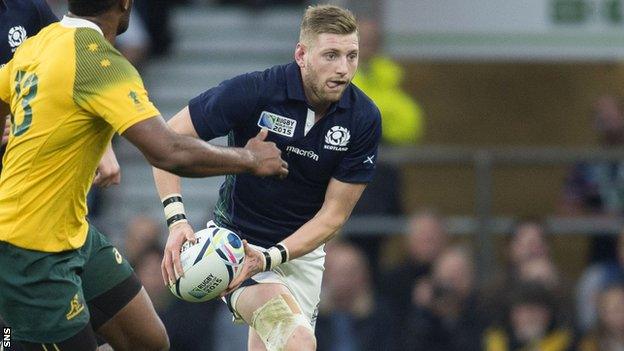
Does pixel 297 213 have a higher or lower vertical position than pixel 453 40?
higher

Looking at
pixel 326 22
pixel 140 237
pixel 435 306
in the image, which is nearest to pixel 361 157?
pixel 326 22

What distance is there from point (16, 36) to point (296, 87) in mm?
1452

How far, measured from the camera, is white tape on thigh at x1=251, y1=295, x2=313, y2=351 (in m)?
7.27

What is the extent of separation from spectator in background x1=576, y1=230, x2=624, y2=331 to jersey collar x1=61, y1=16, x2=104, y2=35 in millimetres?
6236

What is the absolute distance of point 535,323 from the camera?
1112 cm

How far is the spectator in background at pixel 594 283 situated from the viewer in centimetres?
1169

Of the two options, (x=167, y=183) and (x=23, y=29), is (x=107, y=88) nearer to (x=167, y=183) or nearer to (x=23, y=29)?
(x=167, y=183)

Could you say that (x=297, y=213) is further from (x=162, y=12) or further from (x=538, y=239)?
(x=162, y=12)

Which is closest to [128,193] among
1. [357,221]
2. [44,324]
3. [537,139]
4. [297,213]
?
[357,221]

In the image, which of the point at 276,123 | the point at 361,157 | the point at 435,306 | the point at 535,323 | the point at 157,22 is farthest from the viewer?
the point at 157,22

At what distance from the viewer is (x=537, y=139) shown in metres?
13.7

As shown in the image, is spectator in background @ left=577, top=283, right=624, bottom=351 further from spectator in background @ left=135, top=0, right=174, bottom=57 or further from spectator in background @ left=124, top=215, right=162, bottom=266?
spectator in background @ left=135, top=0, right=174, bottom=57

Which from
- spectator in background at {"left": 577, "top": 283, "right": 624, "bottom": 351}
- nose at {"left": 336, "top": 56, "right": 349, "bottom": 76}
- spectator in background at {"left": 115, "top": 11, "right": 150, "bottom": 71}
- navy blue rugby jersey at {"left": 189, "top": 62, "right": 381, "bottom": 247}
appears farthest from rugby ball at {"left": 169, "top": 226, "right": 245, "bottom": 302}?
spectator in background at {"left": 115, "top": 11, "right": 150, "bottom": 71}

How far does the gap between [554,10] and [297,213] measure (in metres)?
5.88
